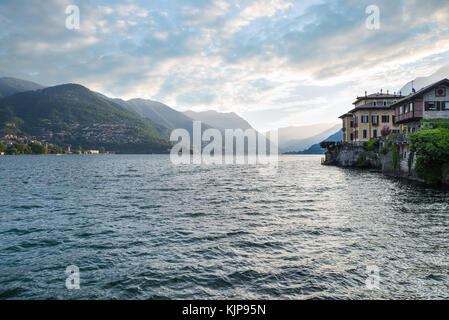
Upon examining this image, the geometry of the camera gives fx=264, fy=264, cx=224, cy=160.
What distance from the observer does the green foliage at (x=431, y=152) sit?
111 feet

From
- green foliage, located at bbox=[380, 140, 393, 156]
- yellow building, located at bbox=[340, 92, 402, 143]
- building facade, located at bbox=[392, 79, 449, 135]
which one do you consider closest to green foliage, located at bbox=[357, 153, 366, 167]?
yellow building, located at bbox=[340, 92, 402, 143]

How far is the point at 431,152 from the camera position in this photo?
34375 millimetres

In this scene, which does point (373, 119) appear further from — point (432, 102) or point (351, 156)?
point (432, 102)

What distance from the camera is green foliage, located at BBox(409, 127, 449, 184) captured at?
Result: 3391cm

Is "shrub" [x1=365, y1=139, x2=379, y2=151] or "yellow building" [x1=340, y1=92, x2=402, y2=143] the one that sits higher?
"yellow building" [x1=340, y1=92, x2=402, y2=143]

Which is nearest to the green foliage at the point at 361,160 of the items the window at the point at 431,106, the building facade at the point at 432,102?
the building facade at the point at 432,102

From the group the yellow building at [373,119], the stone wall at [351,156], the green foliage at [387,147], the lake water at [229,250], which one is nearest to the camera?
the lake water at [229,250]

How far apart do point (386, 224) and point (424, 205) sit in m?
9.38

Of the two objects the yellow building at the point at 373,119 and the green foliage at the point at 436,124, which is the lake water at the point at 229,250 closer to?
→ the green foliage at the point at 436,124

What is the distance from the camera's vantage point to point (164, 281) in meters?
10.4

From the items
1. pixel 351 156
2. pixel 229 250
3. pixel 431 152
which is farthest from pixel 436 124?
pixel 229 250

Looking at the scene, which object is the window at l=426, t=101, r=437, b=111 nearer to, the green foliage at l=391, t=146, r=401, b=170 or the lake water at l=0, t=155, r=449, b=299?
the green foliage at l=391, t=146, r=401, b=170
